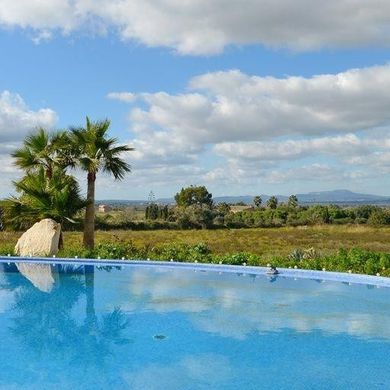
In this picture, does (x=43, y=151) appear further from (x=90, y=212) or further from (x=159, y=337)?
(x=159, y=337)

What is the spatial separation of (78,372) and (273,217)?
5034 cm

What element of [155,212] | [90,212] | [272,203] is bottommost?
[155,212]

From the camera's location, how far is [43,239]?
16844 millimetres

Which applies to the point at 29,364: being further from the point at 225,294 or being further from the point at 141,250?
the point at 141,250

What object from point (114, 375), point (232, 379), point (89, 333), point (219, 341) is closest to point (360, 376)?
point (232, 379)

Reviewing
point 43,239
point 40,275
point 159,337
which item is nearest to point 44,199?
point 43,239

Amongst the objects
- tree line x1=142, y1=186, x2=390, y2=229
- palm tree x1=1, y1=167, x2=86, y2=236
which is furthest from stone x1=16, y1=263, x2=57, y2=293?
tree line x1=142, y1=186, x2=390, y2=229

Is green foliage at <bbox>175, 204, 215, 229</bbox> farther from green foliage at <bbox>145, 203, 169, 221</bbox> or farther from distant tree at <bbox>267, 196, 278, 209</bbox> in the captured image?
distant tree at <bbox>267, 196, 278, 209</bbox>

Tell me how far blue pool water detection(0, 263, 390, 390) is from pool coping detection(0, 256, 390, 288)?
1.14 feet

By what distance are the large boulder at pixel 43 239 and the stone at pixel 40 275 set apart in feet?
2.22

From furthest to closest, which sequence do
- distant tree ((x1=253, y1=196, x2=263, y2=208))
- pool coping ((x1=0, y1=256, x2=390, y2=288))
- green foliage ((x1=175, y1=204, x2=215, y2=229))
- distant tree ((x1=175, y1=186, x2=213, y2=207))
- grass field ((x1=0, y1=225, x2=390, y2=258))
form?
distant tree ((x1=253, y1=196, x2=263, y2=208)), distant tree ((x1=175, y1=186, x2=213, y2=207)), green foliage ((x1=175, y1=204, x2=215, y2=229)), grass field ((x1=0, y1=225, x2=390, y2=258)), pool coping ((x1=0, y1=256, x2=390, y2=288))

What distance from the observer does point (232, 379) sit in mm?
7086

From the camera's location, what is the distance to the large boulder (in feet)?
55.0

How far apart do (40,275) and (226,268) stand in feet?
17.3
